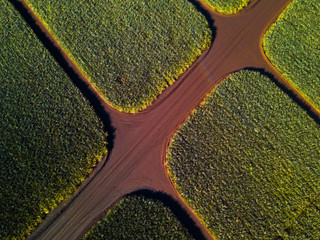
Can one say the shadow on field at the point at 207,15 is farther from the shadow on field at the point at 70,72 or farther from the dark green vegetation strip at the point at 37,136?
the dark green vegetation strip at the point at 37,136

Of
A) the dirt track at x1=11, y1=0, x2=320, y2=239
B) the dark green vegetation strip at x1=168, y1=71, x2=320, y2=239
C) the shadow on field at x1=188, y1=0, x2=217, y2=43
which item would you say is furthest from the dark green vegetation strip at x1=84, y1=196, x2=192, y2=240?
the shadow on field at x1=188, y1=0, x2=217, y2=43

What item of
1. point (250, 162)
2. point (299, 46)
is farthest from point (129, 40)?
point (299, 46)

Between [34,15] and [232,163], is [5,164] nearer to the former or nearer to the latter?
[34,15]

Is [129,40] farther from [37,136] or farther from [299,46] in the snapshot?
[299,46]

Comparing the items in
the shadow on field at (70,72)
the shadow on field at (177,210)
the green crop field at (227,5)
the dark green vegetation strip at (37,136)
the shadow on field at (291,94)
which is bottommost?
the dark green vegetation strip at (37,136)

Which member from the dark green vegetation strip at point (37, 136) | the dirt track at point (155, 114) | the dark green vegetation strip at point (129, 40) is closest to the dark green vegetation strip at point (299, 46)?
the dirt track at point (155, 114)

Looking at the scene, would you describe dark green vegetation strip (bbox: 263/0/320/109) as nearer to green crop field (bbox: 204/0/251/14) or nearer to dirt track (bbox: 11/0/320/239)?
dirt track (bbox: 11/0/320/239)

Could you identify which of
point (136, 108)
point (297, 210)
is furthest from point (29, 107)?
point (297, 210)
